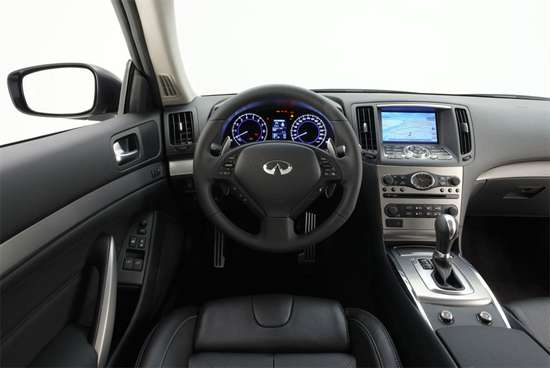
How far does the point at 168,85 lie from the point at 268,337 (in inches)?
43.0

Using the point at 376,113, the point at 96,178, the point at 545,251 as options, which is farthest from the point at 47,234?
the point at 545,251

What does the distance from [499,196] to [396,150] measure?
734mm

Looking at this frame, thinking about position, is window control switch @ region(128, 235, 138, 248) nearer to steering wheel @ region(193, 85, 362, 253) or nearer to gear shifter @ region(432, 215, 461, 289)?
steering wheel @ region(193, 85, 362, 253)

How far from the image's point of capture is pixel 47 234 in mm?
901

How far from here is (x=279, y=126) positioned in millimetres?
1474

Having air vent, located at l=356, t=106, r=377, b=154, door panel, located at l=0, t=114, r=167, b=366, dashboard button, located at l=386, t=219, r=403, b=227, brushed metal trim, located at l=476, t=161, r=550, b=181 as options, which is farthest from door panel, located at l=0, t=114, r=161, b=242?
brushed metal trim, located at l=476, t=161, r=550, b=181

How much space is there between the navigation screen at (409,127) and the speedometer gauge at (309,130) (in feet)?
1.41

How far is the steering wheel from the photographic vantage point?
4.38 feet

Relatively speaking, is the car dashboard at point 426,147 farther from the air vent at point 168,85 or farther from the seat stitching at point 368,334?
the seat stitching at point 368,334

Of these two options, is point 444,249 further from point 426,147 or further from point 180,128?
point 180,128

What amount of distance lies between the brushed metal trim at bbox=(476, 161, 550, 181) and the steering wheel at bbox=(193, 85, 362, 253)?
85 cm

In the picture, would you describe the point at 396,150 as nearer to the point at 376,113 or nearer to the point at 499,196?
the point at 376,113

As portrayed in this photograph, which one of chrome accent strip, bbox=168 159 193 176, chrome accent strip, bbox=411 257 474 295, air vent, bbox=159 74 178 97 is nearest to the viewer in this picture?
chrome accent strip, bbox=411 257 474 295

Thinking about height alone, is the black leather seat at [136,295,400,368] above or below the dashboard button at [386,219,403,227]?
below
